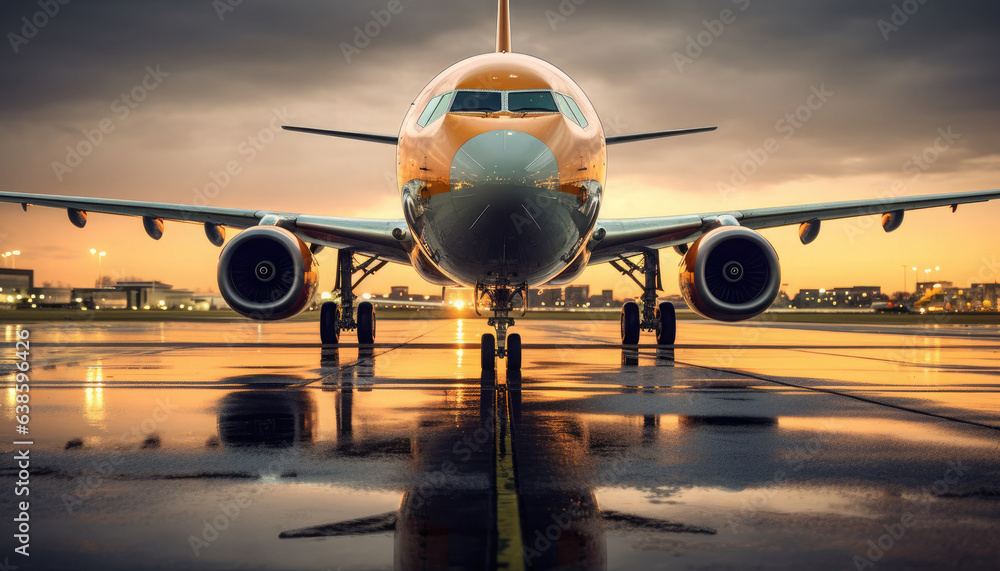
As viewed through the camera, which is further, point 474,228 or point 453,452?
point 474,228

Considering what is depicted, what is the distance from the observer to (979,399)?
325 inches

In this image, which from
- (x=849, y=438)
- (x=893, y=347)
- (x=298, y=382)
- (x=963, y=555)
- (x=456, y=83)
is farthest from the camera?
(x=893, y=347)

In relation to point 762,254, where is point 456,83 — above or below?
above

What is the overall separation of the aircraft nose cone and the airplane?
1cm

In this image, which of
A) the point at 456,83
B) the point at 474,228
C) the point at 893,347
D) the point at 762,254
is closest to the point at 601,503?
the point at 474,228

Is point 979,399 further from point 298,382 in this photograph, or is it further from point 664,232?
point 298,382

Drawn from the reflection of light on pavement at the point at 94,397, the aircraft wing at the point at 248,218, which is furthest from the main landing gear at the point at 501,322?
the reflection of light on pavement at the point at 94,397

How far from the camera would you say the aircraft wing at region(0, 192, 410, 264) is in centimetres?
1429

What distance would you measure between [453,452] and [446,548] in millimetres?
2052

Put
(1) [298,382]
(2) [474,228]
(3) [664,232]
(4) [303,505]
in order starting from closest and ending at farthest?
(4) [303,505] < (2) [474,228] < (1) [298,382] < (3) [664,232]

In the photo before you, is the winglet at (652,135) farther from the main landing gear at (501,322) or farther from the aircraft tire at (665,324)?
the aircraft tire at (665,324)

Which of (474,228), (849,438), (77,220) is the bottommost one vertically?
(849,438)

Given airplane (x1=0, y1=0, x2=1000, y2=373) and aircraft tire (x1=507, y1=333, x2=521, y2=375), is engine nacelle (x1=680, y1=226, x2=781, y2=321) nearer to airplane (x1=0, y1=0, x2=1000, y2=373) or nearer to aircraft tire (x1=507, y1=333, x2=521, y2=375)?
airplane (x1=0, y1=0, x2=1000, y2=373)

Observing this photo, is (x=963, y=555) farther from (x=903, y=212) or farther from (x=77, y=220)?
(x=77, y=220)
